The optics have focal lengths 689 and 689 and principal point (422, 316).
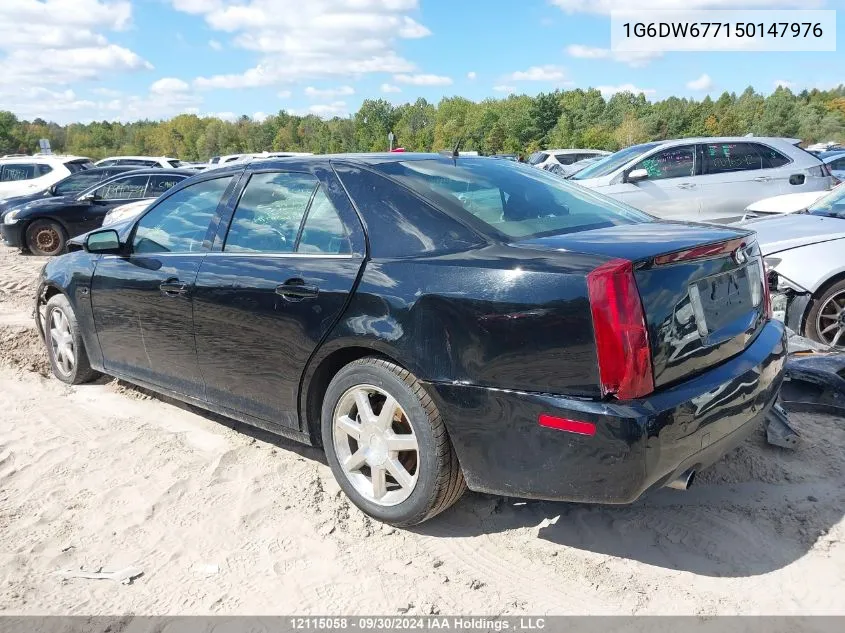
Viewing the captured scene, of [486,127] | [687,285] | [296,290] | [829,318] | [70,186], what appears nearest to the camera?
[687,285]

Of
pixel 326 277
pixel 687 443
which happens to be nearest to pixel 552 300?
pixel 687 443

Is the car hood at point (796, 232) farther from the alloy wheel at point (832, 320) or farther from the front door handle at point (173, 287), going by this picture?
the front door handle at point (173, 287)

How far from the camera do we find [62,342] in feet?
17.0

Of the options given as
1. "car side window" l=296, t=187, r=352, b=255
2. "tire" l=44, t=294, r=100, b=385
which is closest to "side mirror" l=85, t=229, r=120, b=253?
"tire" l=44, t=294, r=100, b=385

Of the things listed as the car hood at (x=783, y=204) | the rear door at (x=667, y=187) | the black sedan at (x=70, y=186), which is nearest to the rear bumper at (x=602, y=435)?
the car hood at (x=783, y=204)

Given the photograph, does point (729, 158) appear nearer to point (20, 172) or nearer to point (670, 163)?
point (670, 163)

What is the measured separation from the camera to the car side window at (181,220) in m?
3.96

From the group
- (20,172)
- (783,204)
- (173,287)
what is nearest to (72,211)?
(20,172)

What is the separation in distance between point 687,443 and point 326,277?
1.67 m

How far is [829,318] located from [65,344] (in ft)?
18.4

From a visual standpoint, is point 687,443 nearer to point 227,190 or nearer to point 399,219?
point 399,219

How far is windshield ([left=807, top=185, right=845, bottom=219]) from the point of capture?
5.80m

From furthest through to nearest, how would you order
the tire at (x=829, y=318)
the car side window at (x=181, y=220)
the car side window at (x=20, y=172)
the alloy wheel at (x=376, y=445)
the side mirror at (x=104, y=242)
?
the car side window at (x=20, y=172)
the tire at (x=829, y=318)
the side mirror at (x=104, y=242)
the car side window at (x=181, y=220)
the alloy wheel at (x=376, y=445)

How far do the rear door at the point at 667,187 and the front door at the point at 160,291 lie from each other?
6840 millimetres
